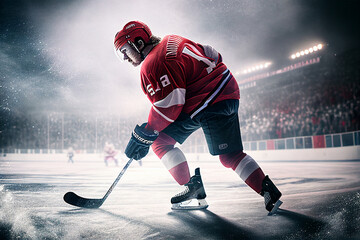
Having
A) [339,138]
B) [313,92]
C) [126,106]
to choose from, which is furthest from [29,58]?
[126,106]

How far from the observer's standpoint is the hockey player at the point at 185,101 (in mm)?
1371

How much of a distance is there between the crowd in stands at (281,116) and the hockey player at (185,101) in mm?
6060

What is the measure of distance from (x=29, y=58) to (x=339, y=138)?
8864mm

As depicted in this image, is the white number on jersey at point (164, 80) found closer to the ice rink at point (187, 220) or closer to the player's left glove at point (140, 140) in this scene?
the player's left glove at point (140, 140)

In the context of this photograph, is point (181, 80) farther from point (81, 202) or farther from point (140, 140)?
point (81, 202)

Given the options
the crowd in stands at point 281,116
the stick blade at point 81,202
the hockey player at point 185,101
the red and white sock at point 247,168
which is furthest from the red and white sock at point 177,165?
the crowd in stands at point 281,116

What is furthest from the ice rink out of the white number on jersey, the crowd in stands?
the crowd in stands

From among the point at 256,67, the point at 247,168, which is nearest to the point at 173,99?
the point at 247,168

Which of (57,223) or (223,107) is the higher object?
(223,107)

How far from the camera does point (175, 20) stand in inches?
201

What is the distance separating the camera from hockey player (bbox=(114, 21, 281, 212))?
1.37 metres

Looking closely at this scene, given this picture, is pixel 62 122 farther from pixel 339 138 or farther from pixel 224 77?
pixel 224 77

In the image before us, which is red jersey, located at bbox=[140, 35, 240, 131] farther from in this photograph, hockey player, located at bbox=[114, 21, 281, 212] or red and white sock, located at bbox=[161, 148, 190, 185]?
red and white sock, located at bbox=[161, 148, 190, 185]

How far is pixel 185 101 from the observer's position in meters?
1.55
